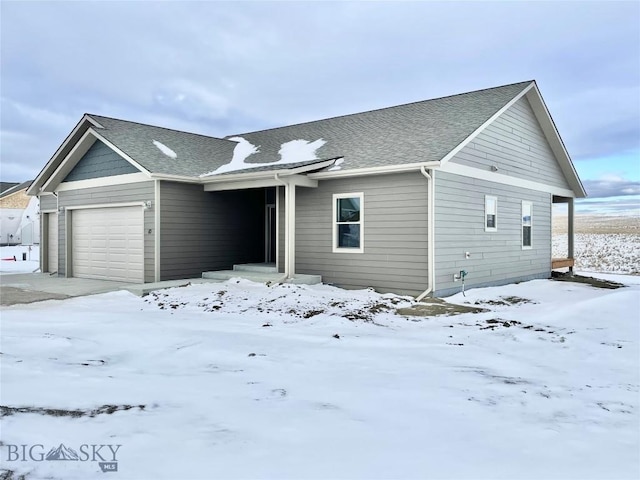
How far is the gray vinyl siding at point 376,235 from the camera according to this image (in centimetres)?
1073

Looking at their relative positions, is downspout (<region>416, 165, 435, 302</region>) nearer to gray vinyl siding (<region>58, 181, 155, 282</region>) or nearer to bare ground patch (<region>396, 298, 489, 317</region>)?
bare ground patch (<region>396, 298, 489, 317</region>)

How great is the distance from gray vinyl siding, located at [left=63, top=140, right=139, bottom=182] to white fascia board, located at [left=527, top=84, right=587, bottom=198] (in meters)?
11.3

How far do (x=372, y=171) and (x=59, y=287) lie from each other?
8.59 metres

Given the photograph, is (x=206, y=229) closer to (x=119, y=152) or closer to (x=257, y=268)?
(x=257, y=268)

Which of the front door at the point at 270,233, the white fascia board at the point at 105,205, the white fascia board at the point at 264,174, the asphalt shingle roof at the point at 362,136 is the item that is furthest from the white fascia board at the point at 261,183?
the front door at the point at 270,233

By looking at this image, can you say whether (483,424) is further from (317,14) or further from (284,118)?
(284,118)

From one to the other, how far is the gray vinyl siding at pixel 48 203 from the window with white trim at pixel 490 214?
1422 cm

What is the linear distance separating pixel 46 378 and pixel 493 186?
11187 millimetres

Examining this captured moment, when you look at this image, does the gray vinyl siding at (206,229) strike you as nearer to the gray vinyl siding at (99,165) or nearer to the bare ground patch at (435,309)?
the gray vinyl siding at (99,165)

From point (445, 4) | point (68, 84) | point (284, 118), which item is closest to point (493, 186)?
point (445, 4)

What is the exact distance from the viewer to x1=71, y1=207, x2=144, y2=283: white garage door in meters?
13.2

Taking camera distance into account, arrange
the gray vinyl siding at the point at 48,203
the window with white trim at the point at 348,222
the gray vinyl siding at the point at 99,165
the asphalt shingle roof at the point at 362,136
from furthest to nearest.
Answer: the gray vinyl siding at the point at 48,203, the gray vinyl siding at the point at 99,165, the window with white trim at the point at 348,222, the asphalt shingle roof at the point at 362,136

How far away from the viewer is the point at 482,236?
12.4m

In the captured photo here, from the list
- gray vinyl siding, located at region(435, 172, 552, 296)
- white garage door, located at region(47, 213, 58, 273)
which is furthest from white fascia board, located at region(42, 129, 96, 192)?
gray vinyl siding, located at region(435, 172, 552, 296)
